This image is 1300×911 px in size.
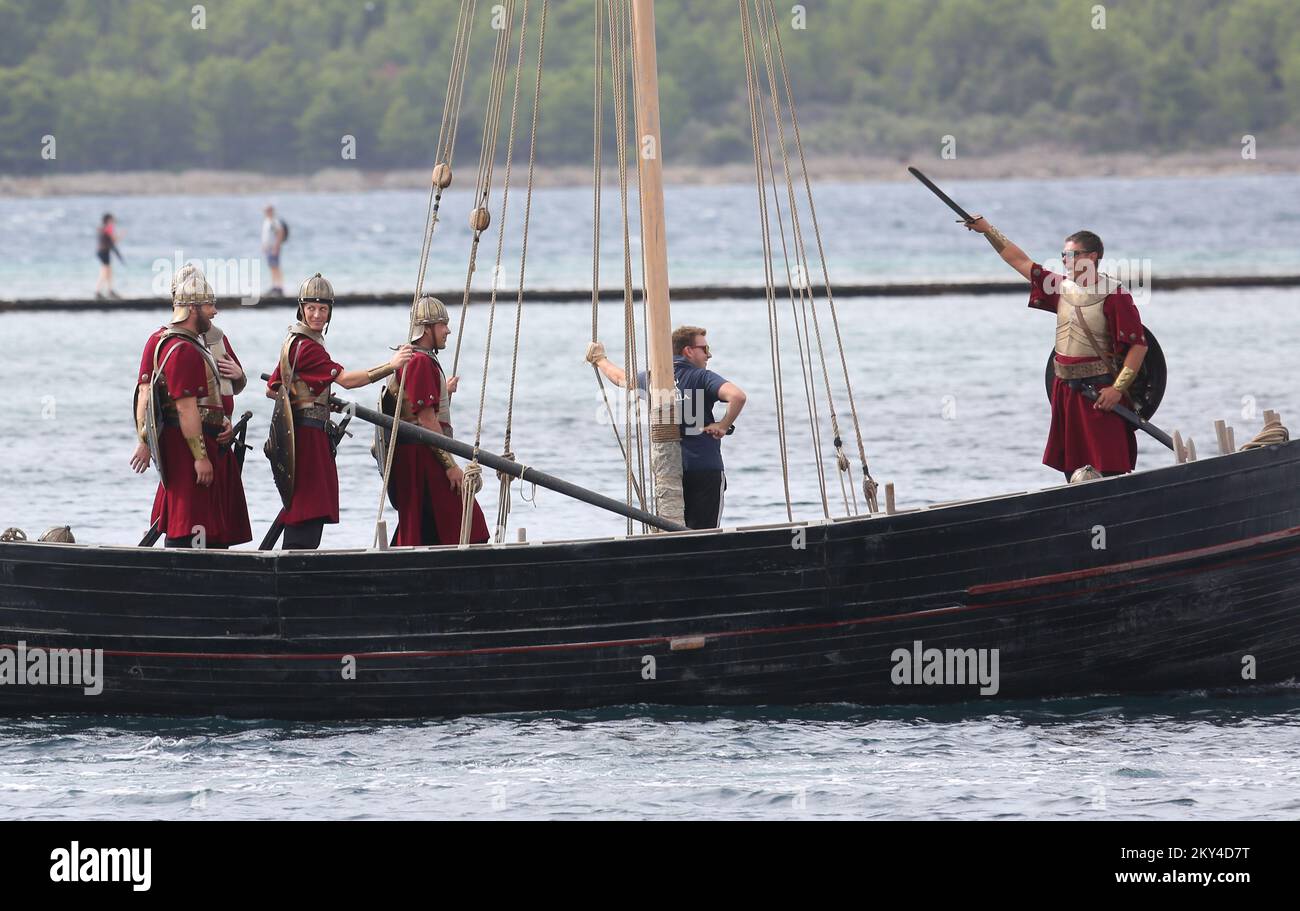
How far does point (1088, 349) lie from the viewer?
430 inches

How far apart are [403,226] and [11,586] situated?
280 feet

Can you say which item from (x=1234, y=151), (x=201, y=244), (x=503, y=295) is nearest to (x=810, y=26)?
(x=1234, y=151)

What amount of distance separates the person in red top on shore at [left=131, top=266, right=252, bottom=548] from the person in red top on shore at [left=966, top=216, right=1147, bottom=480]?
146 inches

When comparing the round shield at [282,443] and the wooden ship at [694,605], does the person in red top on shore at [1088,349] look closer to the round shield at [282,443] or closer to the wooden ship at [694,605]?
the wooden ship at [694,605]

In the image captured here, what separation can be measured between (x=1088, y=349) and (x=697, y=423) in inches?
77.7

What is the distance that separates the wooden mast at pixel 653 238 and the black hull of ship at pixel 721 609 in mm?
974

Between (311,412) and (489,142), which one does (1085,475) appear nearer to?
(489,142)

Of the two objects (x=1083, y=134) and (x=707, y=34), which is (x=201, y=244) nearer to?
(x=707, y=34)

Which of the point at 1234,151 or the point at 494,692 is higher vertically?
the point at 1234,151

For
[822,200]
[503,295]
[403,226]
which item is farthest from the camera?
[822,200]

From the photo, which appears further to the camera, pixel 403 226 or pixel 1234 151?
pixel 1234 151

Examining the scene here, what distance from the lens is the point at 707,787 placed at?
974 cm

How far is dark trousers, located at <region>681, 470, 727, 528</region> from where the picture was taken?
11.4 metres

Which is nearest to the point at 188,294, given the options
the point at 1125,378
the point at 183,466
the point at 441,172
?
the point at 183,466
